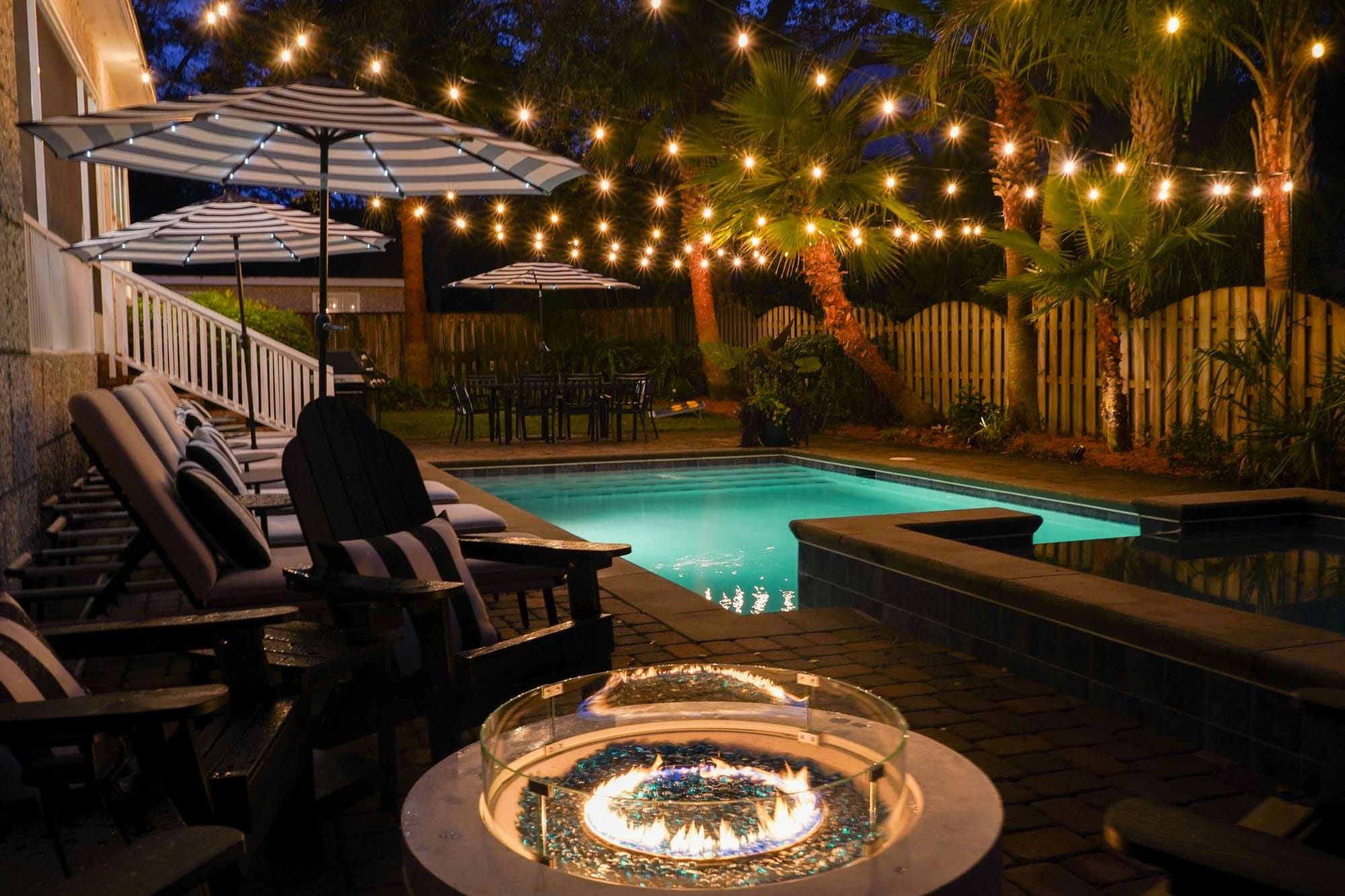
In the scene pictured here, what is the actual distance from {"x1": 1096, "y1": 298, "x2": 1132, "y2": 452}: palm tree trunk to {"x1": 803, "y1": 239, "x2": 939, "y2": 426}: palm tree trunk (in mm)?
2933

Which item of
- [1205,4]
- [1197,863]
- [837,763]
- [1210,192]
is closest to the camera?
[1197,863]

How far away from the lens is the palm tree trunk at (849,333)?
13.4 meters

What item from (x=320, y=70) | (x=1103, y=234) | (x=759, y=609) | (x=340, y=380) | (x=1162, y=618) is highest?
(x=320, y=70)

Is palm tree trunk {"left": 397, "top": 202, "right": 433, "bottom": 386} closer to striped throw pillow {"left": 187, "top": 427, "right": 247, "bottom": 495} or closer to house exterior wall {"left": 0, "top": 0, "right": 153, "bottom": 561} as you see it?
house exterior wall {"left": 0, "top": 0, "right": 153, "bottom": 561}

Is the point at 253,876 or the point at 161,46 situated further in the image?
the point at 161,46

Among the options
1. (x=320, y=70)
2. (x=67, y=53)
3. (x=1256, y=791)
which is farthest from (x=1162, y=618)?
(x=320, y=70)

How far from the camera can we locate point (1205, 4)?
355 inches

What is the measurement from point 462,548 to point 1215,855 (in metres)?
2.80

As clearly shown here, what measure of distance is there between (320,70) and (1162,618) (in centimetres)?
1789

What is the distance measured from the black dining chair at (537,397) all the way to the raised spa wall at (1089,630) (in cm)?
844

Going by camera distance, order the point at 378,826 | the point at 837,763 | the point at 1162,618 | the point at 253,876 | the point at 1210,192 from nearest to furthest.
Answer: the point at 837,763
the point at 253,876
the point at 378,826
the point at 1162,618
the point at 1210,192

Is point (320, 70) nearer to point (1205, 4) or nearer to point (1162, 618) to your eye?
point (1205, 4)

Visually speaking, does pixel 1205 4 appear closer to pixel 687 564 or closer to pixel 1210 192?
pixel 1210 192

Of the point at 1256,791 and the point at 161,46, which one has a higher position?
the point at 161,46
